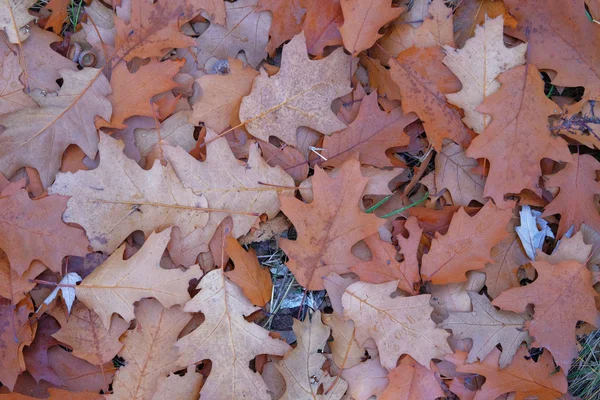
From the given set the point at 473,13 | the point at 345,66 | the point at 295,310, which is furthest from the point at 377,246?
the point at 473,13

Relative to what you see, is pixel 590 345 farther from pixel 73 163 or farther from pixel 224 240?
pixel 73 163

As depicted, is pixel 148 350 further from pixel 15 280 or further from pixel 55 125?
pixel 55 125

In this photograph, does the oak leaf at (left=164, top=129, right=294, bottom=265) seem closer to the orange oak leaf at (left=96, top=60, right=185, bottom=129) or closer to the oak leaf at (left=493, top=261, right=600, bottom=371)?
the orange oak leaf at (left=96, top=60, right=185, bottom=129)

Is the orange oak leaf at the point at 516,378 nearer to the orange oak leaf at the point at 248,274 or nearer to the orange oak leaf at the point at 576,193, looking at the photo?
the orange oak leaf at the point at 576,193

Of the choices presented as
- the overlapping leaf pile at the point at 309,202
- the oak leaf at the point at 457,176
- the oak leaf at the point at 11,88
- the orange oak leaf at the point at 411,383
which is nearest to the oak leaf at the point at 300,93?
the overlapping leaf pile at the point at 309,202

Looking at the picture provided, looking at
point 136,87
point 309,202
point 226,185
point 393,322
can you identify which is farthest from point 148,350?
point 136,87

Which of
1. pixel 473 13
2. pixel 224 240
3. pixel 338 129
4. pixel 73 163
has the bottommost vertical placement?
pixel 224 240

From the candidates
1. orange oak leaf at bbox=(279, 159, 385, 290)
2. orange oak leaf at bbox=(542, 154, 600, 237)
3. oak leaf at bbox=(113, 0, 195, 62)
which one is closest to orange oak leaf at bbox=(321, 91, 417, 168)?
orange oak leaf at bbox=(279, 159, 385, 290)
